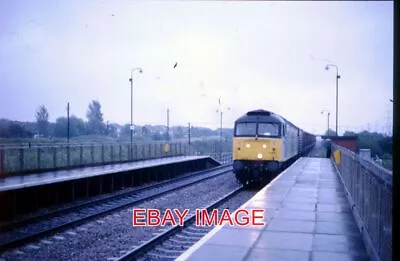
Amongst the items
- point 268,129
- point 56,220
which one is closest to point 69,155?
point 268,129

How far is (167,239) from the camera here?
816 centimetres

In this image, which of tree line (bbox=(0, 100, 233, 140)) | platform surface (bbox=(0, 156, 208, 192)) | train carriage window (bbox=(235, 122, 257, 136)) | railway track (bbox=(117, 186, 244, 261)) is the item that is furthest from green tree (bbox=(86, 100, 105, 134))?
railway track (bbox=(117, 186, 244, 261))

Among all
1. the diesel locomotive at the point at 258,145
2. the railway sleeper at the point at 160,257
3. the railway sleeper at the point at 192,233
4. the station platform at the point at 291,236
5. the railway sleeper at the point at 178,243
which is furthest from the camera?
the diesel locomotive at the point at 258,145

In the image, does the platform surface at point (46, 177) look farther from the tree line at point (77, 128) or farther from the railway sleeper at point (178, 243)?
the railway sleeper at point (178, 243)

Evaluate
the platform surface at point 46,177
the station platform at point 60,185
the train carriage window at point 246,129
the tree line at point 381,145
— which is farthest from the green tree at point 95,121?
the tree line at point 381,145

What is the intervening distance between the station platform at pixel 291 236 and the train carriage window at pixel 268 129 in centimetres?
630

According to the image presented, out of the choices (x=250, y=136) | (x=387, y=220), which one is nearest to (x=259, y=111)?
(x=250, y=136)

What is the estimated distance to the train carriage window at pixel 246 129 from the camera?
54.8 feet

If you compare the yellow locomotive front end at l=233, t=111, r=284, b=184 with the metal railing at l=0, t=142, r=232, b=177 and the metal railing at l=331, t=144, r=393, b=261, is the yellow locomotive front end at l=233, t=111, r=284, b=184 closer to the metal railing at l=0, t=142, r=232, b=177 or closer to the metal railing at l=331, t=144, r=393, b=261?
the metal railing at l=0, t=142, r=232, b=177

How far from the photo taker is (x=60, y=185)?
12047 mm

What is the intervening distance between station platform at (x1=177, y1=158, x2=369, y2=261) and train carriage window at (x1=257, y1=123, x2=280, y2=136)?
6.30 meters

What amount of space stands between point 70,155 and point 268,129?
8.65 meters

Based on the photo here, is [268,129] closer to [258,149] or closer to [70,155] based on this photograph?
[258,149]

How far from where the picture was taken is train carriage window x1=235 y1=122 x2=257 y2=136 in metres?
16.7
